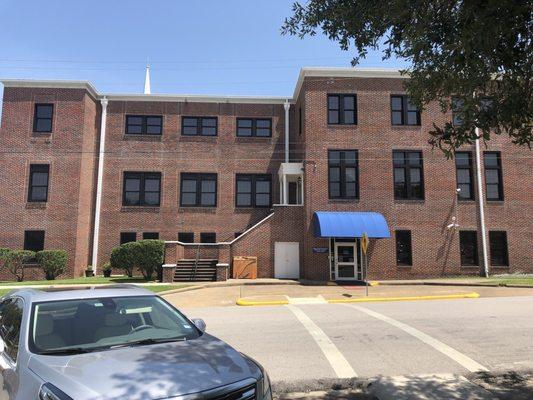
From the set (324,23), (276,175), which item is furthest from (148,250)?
(324,23)

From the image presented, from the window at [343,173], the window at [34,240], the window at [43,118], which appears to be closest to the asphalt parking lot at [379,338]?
the window at [343,173]

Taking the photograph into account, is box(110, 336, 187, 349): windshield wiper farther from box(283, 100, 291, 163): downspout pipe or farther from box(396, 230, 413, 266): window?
box(283, 100, 291, 163): downspout pipe

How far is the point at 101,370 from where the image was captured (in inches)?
132

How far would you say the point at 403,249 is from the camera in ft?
83.8

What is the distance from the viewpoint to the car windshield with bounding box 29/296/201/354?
4.01 m

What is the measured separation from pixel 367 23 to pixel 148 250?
20.9m

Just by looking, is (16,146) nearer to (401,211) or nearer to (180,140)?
(180,140)

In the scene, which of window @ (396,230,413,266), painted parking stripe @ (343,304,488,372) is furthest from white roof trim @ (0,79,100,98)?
painted parking stripe @ (343,304,488,372)

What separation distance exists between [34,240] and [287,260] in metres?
15.1

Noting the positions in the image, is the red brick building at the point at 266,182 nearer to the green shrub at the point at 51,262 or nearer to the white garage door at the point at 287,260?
the white garage door at the point at 287,260

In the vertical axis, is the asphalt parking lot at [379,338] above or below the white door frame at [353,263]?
below

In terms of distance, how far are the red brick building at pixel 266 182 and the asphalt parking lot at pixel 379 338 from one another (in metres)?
10.6

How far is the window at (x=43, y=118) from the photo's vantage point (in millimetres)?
27953

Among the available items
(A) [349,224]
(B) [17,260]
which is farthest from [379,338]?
(B) [17,260]
